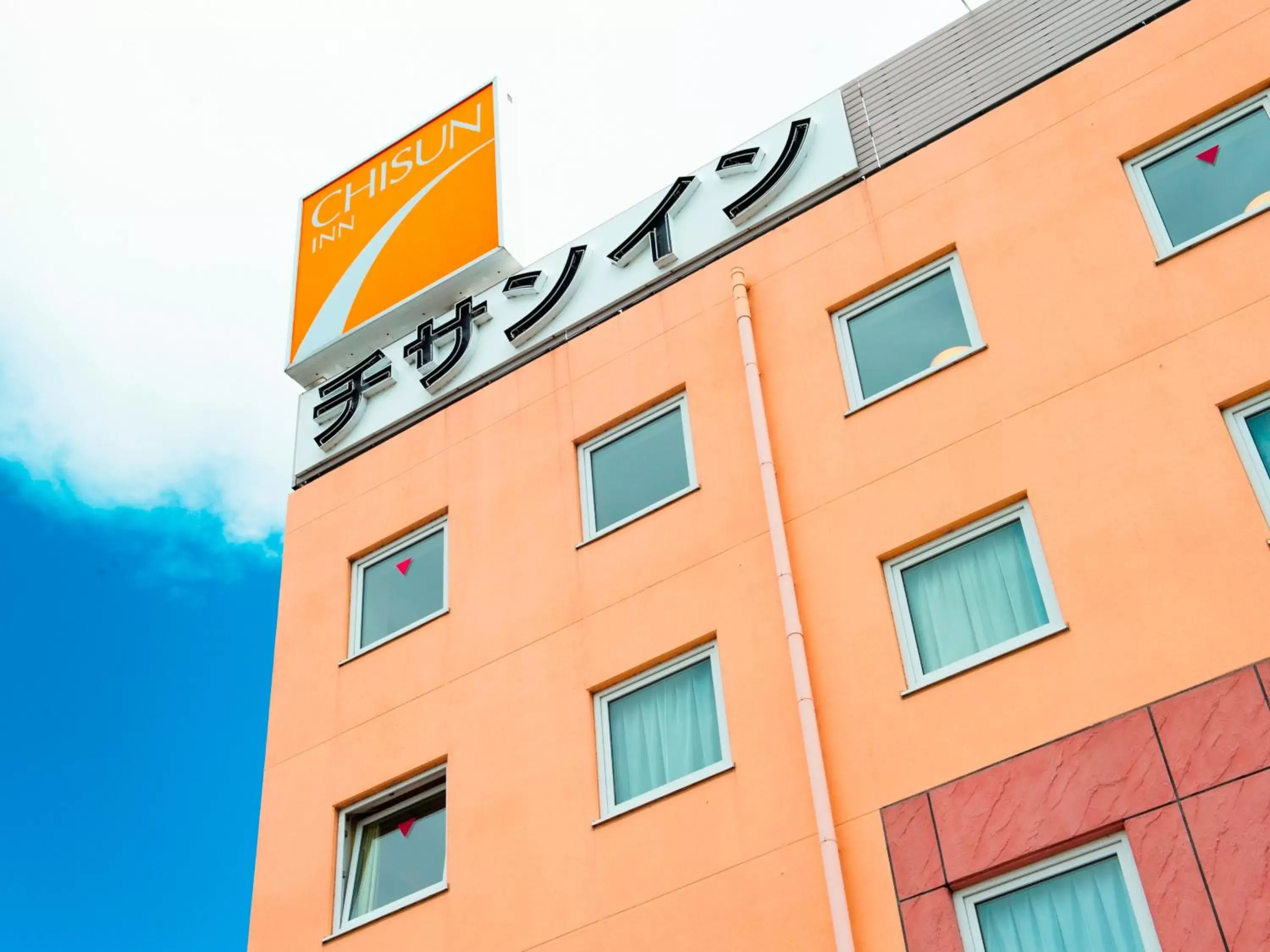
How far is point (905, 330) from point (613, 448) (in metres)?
3.84

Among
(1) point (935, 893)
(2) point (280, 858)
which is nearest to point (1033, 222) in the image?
(1) point (935, 893)

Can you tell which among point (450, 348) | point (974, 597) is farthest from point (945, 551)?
point (450, 348)

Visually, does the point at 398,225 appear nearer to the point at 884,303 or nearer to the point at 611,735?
the point at 884,303

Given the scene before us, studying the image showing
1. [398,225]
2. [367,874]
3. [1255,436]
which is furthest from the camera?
[398,225]

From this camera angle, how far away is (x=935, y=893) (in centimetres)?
1229

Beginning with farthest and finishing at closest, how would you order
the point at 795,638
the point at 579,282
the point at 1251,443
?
the point at 579,282, the point at 795,638, the point at 1251,443

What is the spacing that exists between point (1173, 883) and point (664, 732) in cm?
560

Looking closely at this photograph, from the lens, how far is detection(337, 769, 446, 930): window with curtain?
1627cm

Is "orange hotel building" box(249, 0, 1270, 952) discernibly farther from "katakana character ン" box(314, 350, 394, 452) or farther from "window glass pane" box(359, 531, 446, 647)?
"katakana character ン" box(314, 350, 394, 452)

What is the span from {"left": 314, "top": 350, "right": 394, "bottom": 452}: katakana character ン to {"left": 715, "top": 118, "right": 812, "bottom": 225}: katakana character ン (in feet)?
18.9

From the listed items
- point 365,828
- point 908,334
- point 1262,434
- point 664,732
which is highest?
point 908,334

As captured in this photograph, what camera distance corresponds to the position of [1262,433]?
1323 cm

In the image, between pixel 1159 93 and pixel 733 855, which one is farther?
pixel 1159 93

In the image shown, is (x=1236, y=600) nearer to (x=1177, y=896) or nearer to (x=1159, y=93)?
(x=1177, y=896)
